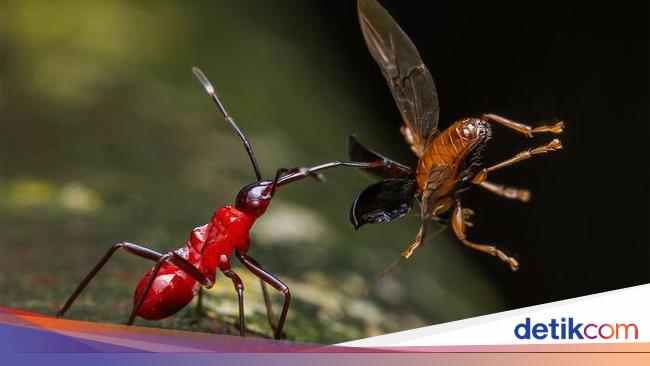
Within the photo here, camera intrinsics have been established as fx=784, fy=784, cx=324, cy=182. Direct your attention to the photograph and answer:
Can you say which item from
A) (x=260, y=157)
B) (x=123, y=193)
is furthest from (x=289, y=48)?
(x=123, y=193)

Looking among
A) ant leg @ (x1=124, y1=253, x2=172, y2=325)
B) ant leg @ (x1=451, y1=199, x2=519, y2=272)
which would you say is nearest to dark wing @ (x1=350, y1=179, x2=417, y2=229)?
ant leg @ (x1=451, y1=199, x2=519, y2=272)

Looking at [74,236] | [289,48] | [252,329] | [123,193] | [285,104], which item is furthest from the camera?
[289,48]

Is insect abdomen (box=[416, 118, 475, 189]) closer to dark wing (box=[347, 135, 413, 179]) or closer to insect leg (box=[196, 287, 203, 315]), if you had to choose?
dark wing (box=[347, 135, 413, 179])

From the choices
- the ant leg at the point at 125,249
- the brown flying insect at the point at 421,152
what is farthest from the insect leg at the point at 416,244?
the ant leg at the point at 125,249

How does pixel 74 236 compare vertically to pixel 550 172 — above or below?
below

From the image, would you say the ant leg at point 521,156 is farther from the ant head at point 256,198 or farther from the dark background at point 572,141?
the dark background at point 572,141

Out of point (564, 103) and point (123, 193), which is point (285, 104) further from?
point (564, 103)
